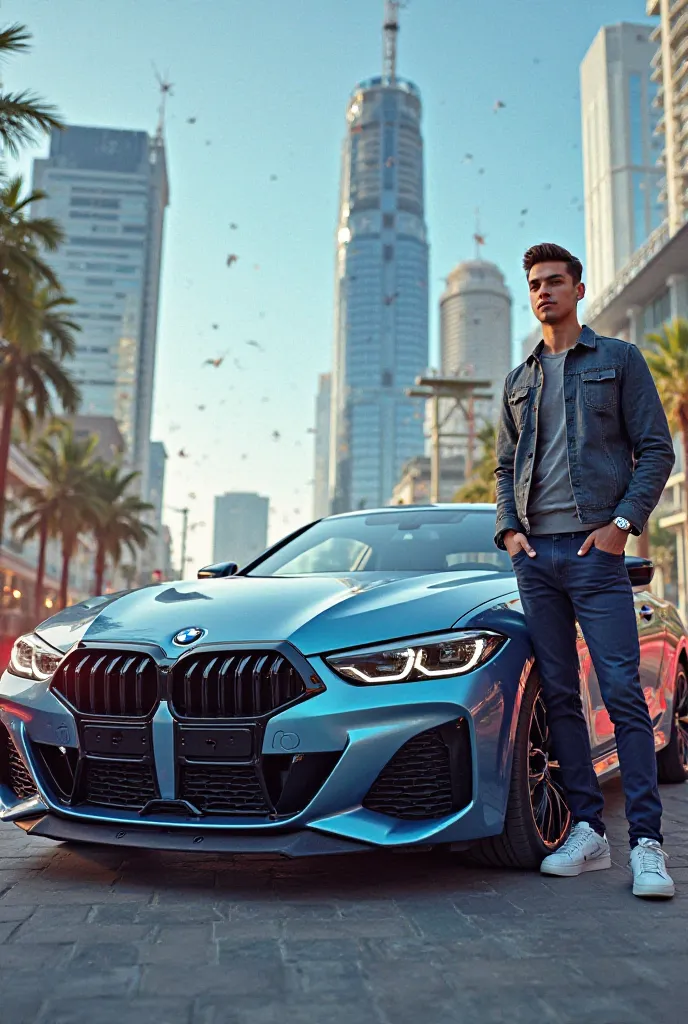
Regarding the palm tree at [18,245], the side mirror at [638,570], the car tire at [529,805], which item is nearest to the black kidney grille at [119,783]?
the car tire at [529,805]

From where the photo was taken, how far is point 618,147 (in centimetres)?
15300

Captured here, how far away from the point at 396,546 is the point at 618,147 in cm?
16713

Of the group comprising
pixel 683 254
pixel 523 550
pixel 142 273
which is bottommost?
pixel 523 550

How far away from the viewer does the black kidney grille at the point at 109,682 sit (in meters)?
2.78

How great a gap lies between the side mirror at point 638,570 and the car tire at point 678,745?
1529mm

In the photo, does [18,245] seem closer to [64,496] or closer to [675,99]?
[64,496]

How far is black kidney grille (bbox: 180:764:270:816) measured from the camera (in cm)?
264

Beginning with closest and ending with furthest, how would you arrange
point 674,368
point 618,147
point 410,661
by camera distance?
point 410,661, point 674,368, point 618,147

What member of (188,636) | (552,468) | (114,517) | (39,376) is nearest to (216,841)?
(188,636)

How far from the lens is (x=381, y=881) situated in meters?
2.85

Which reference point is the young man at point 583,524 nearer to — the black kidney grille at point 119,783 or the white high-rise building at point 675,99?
the black kidney grille at point 119,783

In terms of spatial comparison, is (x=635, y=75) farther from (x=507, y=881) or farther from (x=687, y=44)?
(x=507, y=881)

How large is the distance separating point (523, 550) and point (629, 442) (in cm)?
53

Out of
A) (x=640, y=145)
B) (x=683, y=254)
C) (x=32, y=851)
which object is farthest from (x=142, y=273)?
(x=32, y=851)
